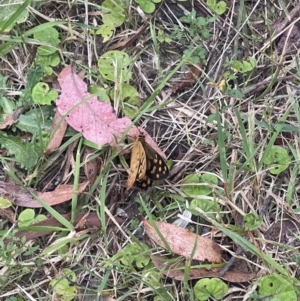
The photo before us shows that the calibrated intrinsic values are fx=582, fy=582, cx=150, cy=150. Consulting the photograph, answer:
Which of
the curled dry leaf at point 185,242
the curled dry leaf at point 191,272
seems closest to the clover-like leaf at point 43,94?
the curled dry leaf at point 185,242

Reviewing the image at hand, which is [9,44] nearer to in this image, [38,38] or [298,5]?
[38,38]

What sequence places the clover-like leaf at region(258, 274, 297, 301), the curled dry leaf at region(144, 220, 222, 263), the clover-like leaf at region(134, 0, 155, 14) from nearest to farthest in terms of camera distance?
the clover-like leaf at region(258, 274, 297, 301)
the curled dry leaf at region(144, 220, 222, 263)
the clover-like leaf at region(134, 0, 155, 14)

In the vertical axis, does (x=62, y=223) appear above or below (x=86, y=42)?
below

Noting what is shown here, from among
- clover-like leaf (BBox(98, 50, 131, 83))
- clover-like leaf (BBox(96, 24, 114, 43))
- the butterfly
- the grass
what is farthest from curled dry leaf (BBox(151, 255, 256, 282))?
clover-like leaf (BBox(96, 24, 114, 43))

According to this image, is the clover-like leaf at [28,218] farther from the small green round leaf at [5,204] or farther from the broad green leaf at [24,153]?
the broad green leaf at [24,153]

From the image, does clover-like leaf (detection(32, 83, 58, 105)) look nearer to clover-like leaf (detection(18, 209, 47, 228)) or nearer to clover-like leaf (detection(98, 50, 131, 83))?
clover-like leaf (detection(98, 50, 131, 83))

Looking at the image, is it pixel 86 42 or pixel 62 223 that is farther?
pixel 86 42

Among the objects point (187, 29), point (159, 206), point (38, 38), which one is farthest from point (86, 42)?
point (159, 206)
